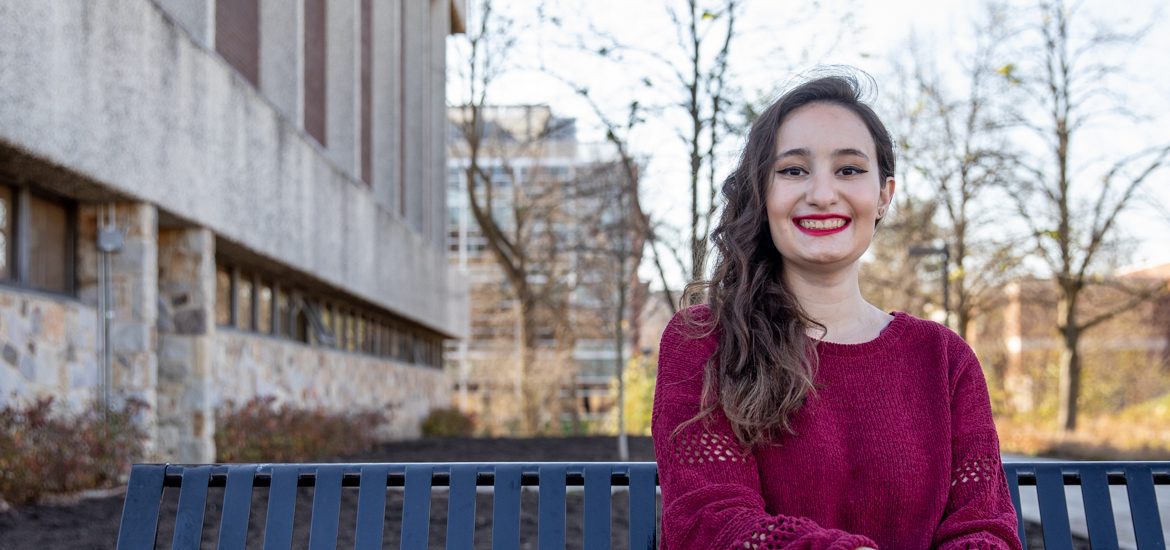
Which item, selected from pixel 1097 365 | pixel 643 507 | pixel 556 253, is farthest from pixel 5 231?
pixel 1097 365

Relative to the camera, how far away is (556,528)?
9.91 ft

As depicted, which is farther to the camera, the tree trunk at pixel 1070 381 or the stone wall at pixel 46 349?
the tree trunk at pixel 1070 381

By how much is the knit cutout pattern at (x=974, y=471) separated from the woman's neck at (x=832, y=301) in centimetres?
32

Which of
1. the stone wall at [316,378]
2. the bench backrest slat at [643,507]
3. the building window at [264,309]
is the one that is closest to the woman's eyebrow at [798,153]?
the bench backrest slat at [643,507]

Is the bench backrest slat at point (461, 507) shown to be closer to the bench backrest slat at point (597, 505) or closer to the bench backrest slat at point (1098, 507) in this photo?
the bench backrest slat at point (597, 505)

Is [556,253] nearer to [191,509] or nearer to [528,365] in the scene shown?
[528,365]

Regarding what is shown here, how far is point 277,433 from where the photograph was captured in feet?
36.3

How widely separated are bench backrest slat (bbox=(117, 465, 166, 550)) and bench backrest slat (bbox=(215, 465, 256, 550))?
169mm

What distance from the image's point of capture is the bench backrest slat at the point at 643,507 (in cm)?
305

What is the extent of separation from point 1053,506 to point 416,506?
5.77ft

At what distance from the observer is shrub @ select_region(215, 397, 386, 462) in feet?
33.5

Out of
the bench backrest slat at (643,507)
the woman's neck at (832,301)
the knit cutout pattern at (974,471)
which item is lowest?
the bench backrest slat at (643,507)

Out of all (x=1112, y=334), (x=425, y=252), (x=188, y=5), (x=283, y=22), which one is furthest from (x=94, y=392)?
(x=1112, y=334)

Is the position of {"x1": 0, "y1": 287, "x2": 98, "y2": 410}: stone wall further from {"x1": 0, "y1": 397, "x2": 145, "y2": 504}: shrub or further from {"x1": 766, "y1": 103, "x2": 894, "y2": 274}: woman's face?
{"x1": 766, "y1": 103, "x2": 894, "y2": 274}: woman's face
